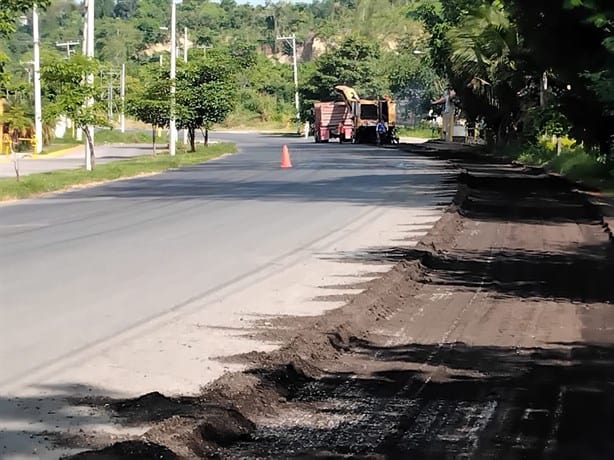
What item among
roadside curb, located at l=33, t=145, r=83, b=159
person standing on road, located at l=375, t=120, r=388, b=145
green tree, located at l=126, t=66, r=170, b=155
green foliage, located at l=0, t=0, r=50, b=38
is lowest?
roadside curb, located at l=33, t=145, r=83, b=159

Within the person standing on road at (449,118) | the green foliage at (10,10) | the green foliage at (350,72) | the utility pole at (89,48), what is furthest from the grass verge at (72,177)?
the green foliage at (350,72)

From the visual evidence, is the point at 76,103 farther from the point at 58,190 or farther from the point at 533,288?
the point at 533,288

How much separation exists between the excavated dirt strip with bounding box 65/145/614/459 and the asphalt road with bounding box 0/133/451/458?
67 cm

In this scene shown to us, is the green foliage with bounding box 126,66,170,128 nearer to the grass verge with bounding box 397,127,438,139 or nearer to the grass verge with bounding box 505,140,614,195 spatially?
the grass verge with bounding box 505,140,614,195

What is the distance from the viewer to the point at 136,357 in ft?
30.7

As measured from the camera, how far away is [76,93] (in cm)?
3956

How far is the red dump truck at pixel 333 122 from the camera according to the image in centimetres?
7456

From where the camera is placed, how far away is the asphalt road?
28.9ft

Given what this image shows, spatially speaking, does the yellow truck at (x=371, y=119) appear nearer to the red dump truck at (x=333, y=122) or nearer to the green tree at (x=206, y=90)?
the red dump truck at (x=333, y=122)

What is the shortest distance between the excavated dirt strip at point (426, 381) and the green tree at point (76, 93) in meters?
25.7

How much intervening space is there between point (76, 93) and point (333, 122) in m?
38.1

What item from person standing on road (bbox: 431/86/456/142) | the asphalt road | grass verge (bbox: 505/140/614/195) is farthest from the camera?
person standing on road (bbox: 431/86/456/142)

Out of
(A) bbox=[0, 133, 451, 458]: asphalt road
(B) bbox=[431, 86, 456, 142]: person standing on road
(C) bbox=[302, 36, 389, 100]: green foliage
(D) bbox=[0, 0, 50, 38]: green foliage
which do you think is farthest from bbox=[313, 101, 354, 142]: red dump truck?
(D) bbox=[0, 0, 50, 38]: green foliage

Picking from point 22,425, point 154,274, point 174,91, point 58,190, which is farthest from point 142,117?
point 22,425
